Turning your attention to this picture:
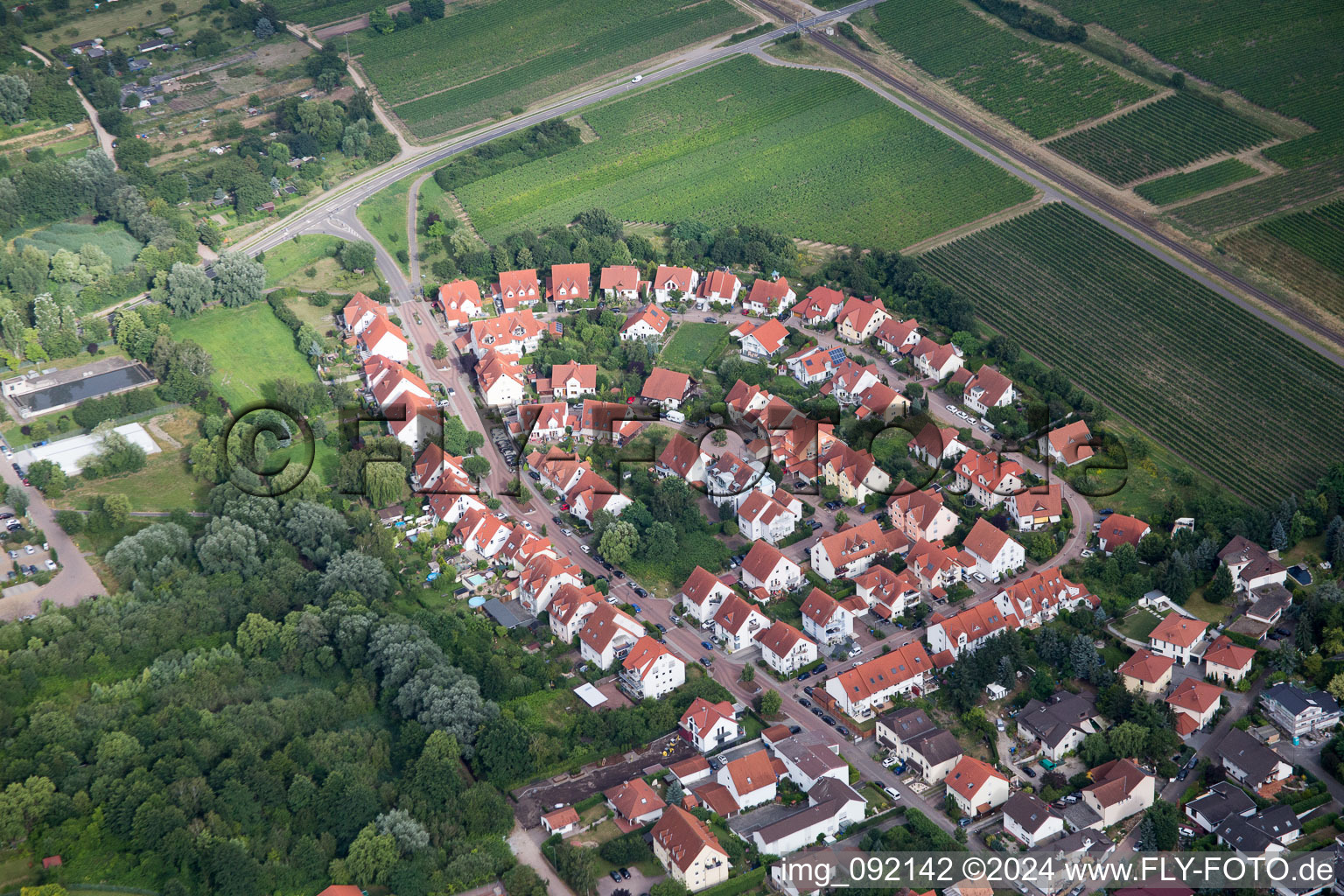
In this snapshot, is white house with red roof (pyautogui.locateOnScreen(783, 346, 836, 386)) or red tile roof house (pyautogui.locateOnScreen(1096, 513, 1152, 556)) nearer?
red tile roof house (pyautogui.locateOnScreen(1096, 513, 1152, 556))

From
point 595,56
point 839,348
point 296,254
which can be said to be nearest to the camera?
point 839,348

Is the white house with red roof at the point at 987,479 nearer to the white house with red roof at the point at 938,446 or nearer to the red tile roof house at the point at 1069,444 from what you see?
the white house with red roof at the point at 938,446

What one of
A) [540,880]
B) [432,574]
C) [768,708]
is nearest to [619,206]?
[432,574]

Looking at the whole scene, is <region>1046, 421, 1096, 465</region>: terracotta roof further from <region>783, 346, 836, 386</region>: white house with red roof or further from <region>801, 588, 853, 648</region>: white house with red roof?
<region>801, 588, 853, 648</region>: white house with red roof

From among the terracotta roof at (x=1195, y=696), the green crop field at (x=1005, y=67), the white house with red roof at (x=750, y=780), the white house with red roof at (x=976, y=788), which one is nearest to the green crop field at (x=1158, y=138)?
the green crop field at (x=1005, y=67)

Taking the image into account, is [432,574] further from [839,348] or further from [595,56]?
[595,56]

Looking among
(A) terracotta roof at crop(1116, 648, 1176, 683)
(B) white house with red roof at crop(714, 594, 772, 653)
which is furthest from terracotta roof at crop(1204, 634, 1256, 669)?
(B) white house with red roof at crop(714, 594, 772, 653)

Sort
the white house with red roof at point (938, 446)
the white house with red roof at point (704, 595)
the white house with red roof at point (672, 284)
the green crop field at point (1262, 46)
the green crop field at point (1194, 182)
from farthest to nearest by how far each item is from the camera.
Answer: the green crop field at point (1262, 46) → the green crop field at point (1194, 182) → the white house with red roof at point (672, 284) → the white house with red roof at point (938, 446) → the white house with red roof at point (704, 595)
